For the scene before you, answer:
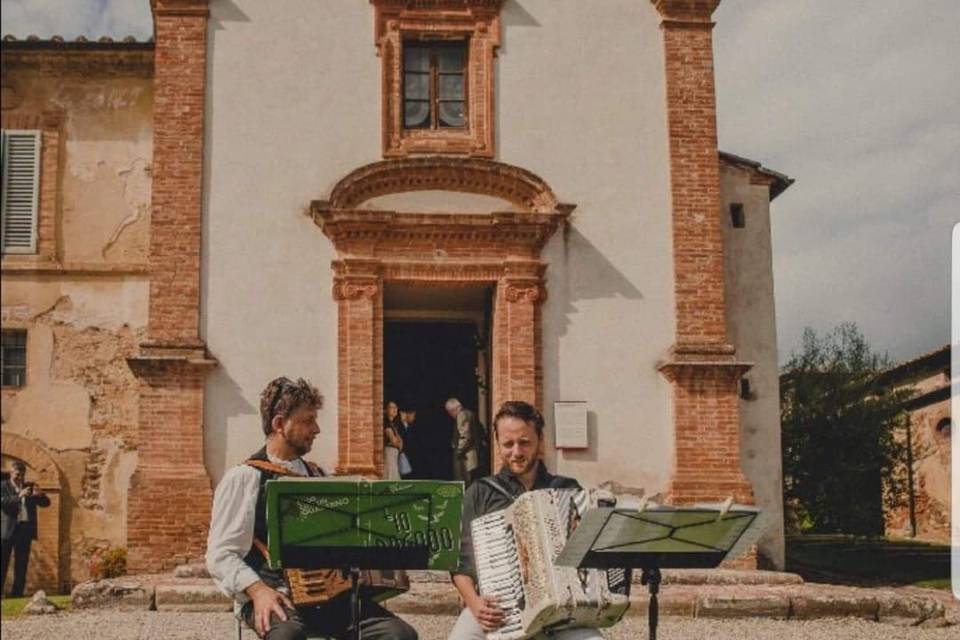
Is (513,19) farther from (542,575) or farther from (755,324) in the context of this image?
(542,575)

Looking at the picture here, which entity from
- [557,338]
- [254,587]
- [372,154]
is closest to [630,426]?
[557,338]

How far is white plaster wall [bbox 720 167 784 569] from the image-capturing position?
47.7 feet

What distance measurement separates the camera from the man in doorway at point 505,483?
607 cm

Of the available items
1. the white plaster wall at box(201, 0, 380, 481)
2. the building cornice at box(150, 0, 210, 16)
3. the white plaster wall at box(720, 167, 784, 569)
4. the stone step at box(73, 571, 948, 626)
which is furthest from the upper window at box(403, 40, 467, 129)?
the stone step at box(73, 571, 948, 626)

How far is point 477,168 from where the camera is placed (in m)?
13.9

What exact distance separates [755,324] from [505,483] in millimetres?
9152

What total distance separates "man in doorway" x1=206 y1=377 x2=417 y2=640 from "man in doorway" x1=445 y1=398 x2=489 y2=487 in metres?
8.01

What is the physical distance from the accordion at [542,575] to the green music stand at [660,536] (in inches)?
5.1

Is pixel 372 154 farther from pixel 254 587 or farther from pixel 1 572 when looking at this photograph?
pixel 254 587

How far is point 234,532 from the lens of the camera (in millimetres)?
5727

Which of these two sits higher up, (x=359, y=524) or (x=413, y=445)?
(x=413, y=445)

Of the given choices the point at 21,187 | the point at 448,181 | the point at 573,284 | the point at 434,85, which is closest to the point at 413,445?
the point at 573,284

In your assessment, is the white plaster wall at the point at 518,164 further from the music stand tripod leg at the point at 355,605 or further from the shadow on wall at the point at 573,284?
the music stand tripod leg at the point at 355,605

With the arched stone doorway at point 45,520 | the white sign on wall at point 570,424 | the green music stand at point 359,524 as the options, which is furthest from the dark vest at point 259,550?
the arched stone doorway at point 45,520
